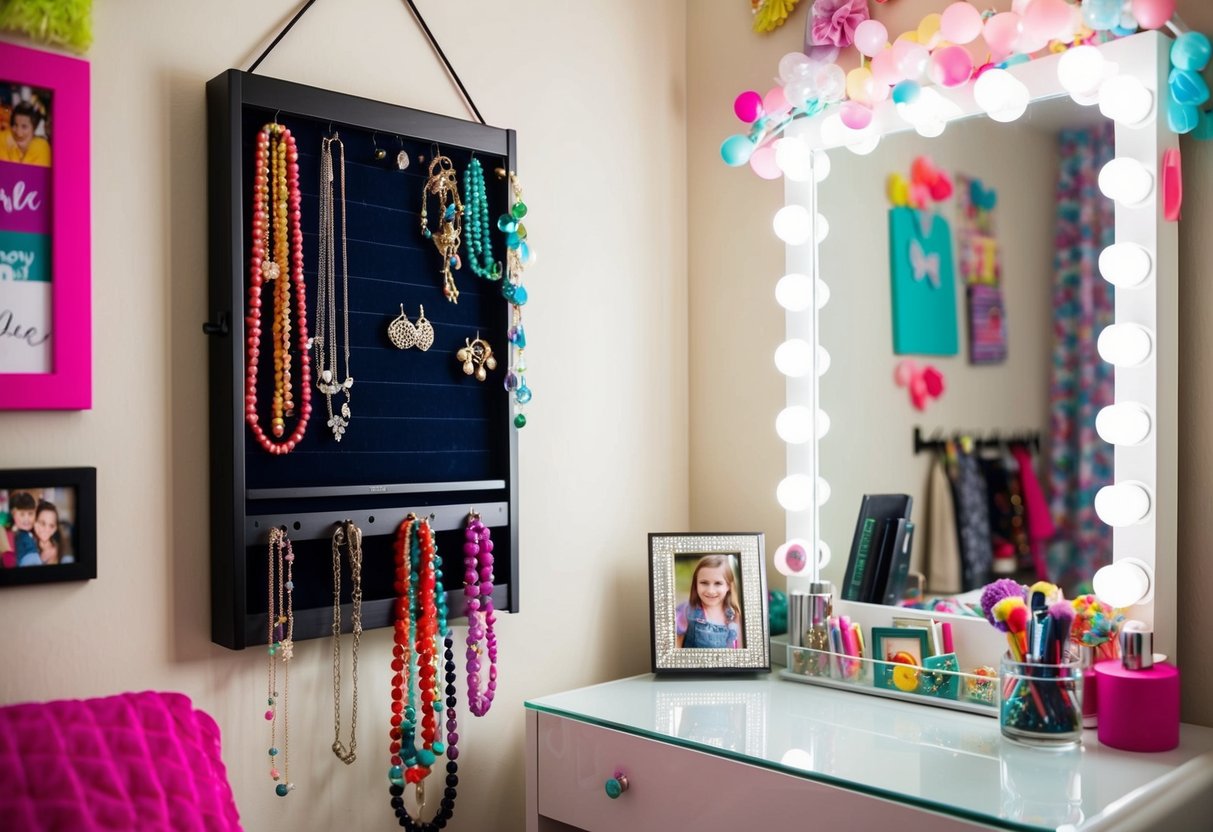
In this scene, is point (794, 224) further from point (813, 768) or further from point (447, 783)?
point (447, 783)

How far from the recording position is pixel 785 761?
1477 mm

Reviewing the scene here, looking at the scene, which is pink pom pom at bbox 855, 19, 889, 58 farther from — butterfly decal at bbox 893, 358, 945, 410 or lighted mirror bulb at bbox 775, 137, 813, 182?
butterfly decal at bbox 893, 358, 945, 410

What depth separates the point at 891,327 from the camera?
Answer: 80.4 inches

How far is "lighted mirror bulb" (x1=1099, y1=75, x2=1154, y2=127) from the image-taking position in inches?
62.8

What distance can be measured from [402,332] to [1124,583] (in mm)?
1174

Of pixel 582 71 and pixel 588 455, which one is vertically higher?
pixel 582 71

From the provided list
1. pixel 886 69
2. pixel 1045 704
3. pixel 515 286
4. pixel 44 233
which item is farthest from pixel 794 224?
pixel 44 233

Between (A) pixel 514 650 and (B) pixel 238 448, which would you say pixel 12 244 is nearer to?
(B) pixel 238 448

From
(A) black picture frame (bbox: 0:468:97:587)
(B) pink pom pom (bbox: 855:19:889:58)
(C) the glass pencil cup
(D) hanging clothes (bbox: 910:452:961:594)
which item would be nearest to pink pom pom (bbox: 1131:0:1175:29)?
(B) pink pom pom (bbox: 855:19:889:58)

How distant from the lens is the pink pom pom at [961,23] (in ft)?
A: 5.66

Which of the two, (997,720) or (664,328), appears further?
(664,328)

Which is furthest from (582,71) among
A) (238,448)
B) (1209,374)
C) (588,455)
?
(1209,374)

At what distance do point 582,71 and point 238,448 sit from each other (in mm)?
1028

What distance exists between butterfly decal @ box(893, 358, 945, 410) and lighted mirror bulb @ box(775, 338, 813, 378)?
0.16m
